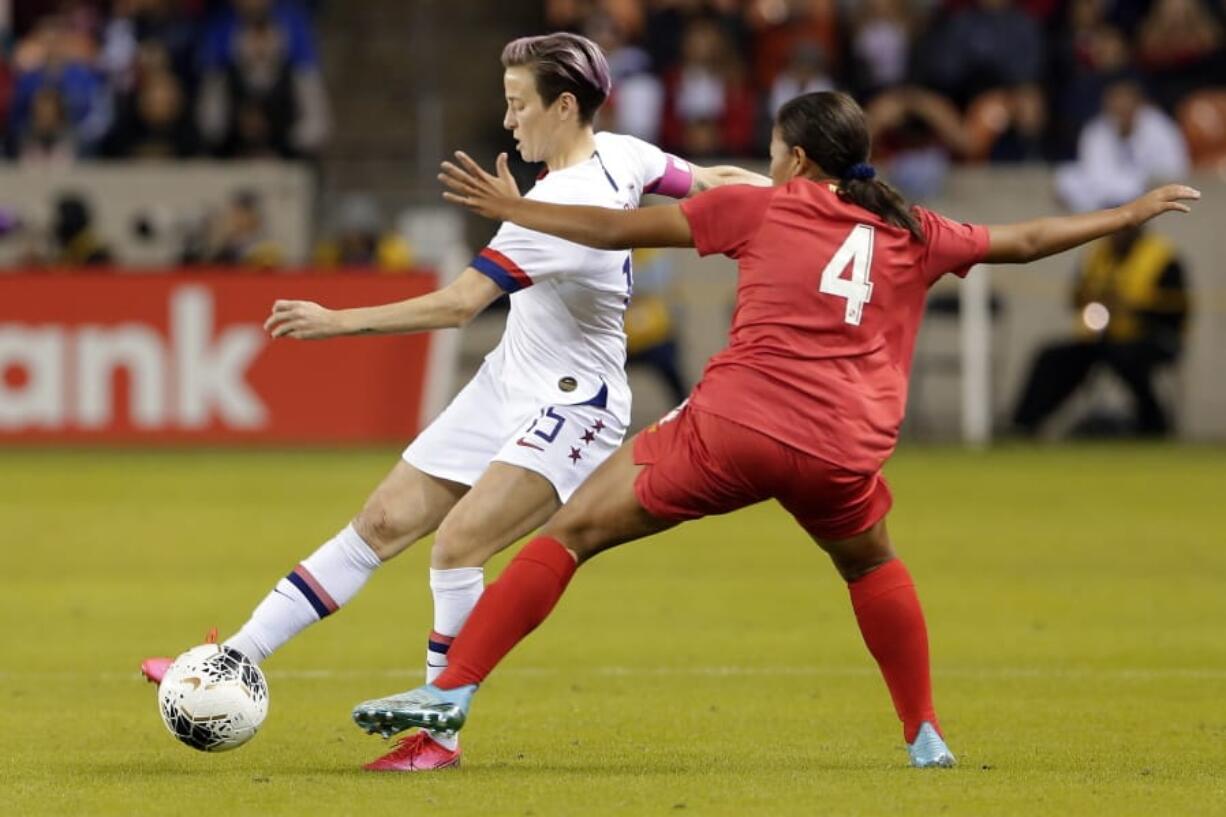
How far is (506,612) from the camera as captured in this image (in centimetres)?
641

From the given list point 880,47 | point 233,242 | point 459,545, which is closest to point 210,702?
point 459,545

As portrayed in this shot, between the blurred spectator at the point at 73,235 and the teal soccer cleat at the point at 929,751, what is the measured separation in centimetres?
1436

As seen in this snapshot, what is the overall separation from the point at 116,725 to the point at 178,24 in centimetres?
1524

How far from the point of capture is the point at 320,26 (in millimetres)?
23172

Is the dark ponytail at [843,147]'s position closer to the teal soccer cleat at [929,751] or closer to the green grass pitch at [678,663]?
the teal soccer cleat at [929,751]

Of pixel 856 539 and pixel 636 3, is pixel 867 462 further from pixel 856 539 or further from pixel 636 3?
pixel 636 3

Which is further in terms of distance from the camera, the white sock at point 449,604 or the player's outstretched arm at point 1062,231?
the white sock at point 449,604

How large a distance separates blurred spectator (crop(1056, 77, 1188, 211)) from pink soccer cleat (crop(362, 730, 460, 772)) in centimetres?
1426

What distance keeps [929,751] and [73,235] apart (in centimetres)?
1483

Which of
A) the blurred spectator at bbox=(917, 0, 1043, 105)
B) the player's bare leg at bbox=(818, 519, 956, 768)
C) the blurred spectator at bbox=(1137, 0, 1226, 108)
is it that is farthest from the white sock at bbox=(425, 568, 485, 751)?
the blurred spectator at bbox=(1137, 0, 1226, 108)

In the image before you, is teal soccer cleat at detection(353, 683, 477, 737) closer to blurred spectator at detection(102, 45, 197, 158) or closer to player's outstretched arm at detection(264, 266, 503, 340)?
player's outstretched arm at detection(264, 266, 503, 340)

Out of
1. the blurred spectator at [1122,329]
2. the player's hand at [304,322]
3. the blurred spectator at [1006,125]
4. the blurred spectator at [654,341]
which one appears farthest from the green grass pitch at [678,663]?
the blurred spectator at [1006,125]

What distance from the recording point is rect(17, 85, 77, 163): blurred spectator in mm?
20969

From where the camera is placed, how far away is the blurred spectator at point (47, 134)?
Answer: 2097 centimetres
